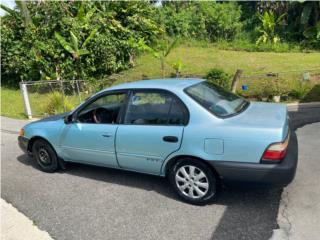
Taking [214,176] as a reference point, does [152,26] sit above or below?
above

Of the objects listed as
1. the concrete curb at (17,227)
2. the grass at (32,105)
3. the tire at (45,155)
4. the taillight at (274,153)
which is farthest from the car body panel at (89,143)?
the grass at (32,105)

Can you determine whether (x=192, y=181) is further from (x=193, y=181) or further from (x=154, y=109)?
(x=154, y=109)

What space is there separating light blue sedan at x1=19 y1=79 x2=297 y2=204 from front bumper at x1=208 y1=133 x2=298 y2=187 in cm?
1

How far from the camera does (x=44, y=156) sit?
5.99m

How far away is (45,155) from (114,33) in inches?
444

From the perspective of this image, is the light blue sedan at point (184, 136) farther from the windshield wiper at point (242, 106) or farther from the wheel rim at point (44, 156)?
the wheel rim at point (44, 156)

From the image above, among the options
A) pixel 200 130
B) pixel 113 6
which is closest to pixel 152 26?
pixel 113 6

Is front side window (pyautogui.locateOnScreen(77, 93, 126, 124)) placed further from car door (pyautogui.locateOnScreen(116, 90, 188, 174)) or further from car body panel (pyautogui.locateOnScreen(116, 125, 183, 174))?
car body panel (pyautogui.locateOnScreen(116, 125, 183, 174))

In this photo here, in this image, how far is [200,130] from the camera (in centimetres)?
414

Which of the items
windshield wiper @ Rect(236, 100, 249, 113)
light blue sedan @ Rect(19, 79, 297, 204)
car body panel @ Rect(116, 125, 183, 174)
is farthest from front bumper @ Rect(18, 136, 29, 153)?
windshield wiper @ Rect(236, 100, 249, 113)

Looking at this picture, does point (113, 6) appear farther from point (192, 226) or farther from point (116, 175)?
point (192, 226)

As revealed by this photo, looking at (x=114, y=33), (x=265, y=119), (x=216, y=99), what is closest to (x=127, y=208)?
(x=216, y=99)

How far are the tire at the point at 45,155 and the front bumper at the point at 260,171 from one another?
10.4ft

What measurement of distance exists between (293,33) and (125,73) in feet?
34.5
